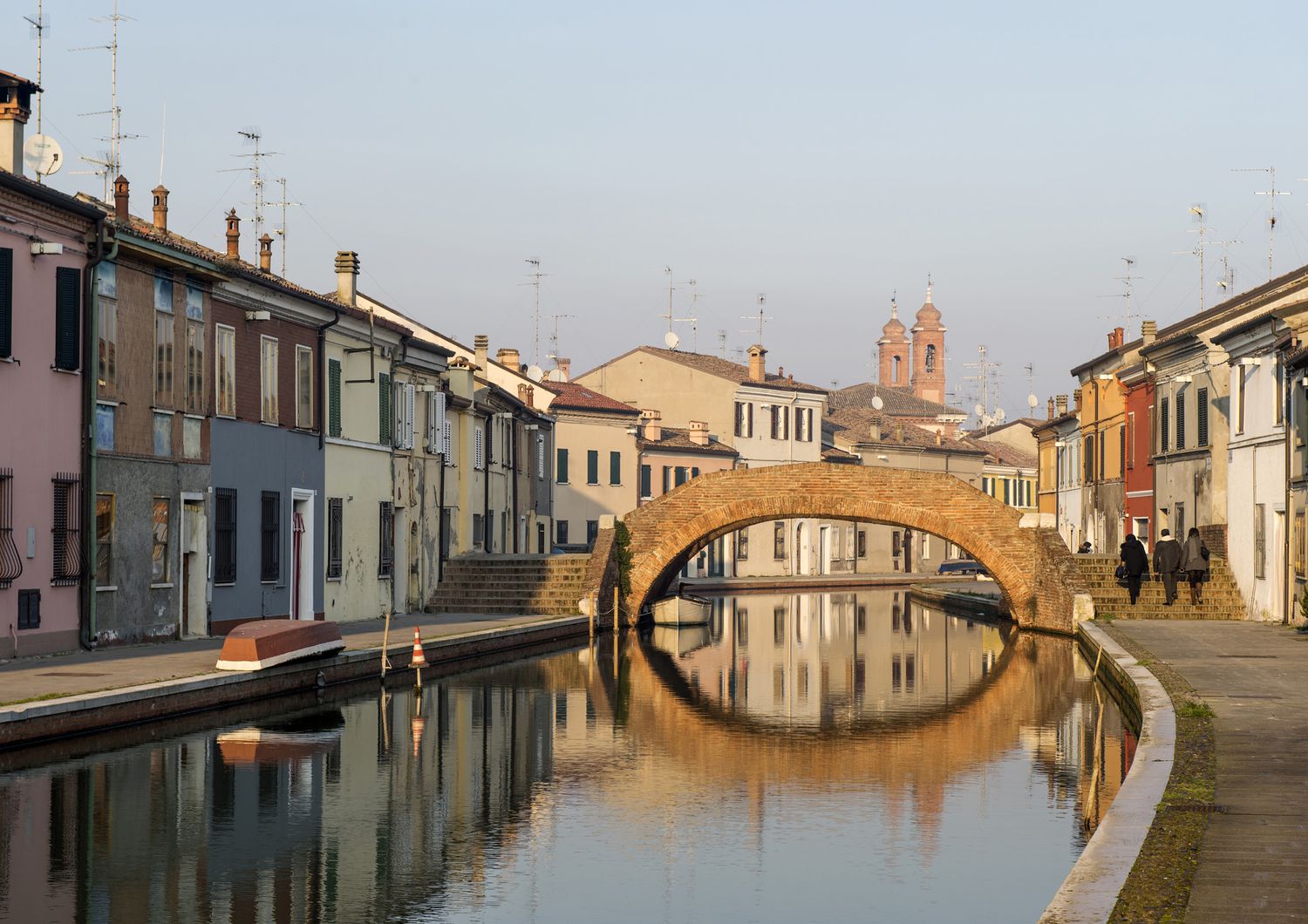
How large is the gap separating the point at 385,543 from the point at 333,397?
14.9ft

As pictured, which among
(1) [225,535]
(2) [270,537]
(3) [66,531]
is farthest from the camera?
(2) [270,537]

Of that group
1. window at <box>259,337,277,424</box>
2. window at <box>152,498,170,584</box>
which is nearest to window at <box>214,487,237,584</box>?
window at <box>152,498,170,584</box>

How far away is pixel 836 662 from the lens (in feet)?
110

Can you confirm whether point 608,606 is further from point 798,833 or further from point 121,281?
point 798,833

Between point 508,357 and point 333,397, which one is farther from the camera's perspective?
point 508,357

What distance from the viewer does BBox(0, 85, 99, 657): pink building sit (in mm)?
23875

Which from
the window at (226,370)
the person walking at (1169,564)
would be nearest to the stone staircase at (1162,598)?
the person walking at (1169,564)

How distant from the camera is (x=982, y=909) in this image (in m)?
10.9

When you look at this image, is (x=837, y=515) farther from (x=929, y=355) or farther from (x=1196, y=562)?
(x=929, y=355)

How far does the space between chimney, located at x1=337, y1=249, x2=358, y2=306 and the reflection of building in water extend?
12005 millimetres

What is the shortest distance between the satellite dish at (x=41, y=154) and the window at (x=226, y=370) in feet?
16.2

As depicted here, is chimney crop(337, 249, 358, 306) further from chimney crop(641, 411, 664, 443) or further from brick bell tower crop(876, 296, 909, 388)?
brick bell tower crop(876, 296, 909, 388)

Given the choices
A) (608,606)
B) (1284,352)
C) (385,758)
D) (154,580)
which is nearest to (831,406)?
(608,606)

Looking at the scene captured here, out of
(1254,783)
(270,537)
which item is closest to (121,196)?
(270,537)
